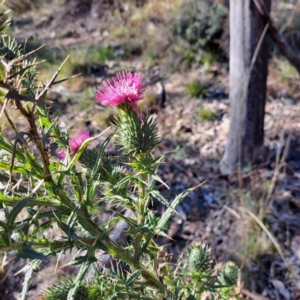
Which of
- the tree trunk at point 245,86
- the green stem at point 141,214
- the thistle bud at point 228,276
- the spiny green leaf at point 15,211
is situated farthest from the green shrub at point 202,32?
the spiny green leaf at point 15,211

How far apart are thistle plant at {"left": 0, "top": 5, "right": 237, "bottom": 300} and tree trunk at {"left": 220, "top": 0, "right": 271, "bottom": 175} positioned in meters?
1.90

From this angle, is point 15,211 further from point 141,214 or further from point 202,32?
point 202,32

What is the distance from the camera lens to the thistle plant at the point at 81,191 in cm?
75

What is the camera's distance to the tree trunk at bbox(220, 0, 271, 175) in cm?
273

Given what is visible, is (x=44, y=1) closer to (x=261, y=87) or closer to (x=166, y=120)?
(x=166, y=120)

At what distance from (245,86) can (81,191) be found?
228cm

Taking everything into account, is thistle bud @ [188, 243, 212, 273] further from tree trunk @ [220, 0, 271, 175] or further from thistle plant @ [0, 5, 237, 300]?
tree trunk @ [220, 0, 271, 175]

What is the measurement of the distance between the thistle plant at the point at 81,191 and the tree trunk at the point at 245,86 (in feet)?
6.24

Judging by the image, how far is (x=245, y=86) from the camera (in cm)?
292

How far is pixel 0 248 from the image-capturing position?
0.69 metres

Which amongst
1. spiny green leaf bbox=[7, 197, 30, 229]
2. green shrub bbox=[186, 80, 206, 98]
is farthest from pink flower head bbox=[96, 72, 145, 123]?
green shrub bbox=[186, 80, 206, 98]

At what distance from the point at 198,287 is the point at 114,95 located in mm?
718

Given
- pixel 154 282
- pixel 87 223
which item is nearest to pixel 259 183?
pixel 154 282

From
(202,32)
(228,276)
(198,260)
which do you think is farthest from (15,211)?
(202,32)
